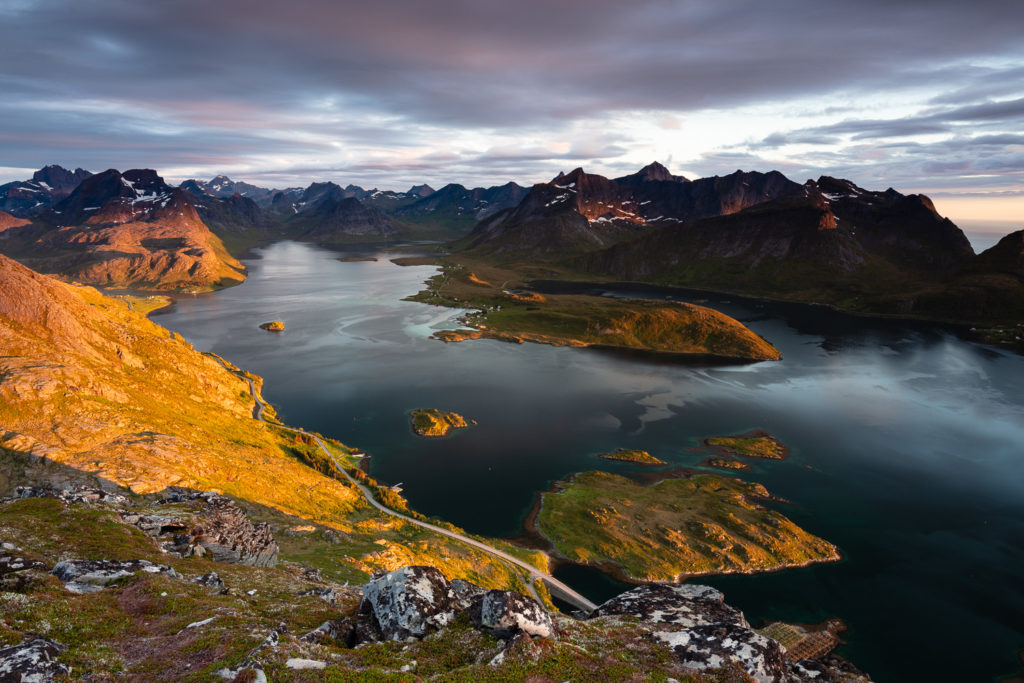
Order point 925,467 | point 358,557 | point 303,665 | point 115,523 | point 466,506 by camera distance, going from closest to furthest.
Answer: point 303,665, point 115,523, point 358,557, point 466,506, point 925,467

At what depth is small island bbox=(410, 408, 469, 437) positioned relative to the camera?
108688 mm

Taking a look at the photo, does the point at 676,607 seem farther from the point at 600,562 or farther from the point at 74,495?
the point at 74,495

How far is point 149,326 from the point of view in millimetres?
110688

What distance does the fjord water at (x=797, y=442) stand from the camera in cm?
6388

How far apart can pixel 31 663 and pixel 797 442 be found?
430ft

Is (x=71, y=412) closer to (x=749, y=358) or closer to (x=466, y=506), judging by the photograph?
(x=466, y=506)

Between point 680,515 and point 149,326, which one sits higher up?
point 149,326

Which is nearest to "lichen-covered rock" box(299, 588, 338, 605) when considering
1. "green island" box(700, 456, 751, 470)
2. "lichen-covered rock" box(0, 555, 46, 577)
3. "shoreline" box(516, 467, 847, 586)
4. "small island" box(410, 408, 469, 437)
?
"lichen-covered rock" box(0, 555, 46, 577)

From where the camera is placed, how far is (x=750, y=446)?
106 metres

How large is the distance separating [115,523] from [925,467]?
142377 millimetres

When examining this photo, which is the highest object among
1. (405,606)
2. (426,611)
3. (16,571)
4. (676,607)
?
(16,571)

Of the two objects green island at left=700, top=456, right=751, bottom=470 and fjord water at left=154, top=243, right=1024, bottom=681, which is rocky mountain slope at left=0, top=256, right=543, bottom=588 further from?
green island at left=700, top=456, right=751, bottom=470

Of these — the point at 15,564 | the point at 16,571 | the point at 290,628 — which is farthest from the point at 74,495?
the point at 290,628

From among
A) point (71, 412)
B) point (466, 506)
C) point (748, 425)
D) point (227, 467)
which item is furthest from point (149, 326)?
point (748, 425)
